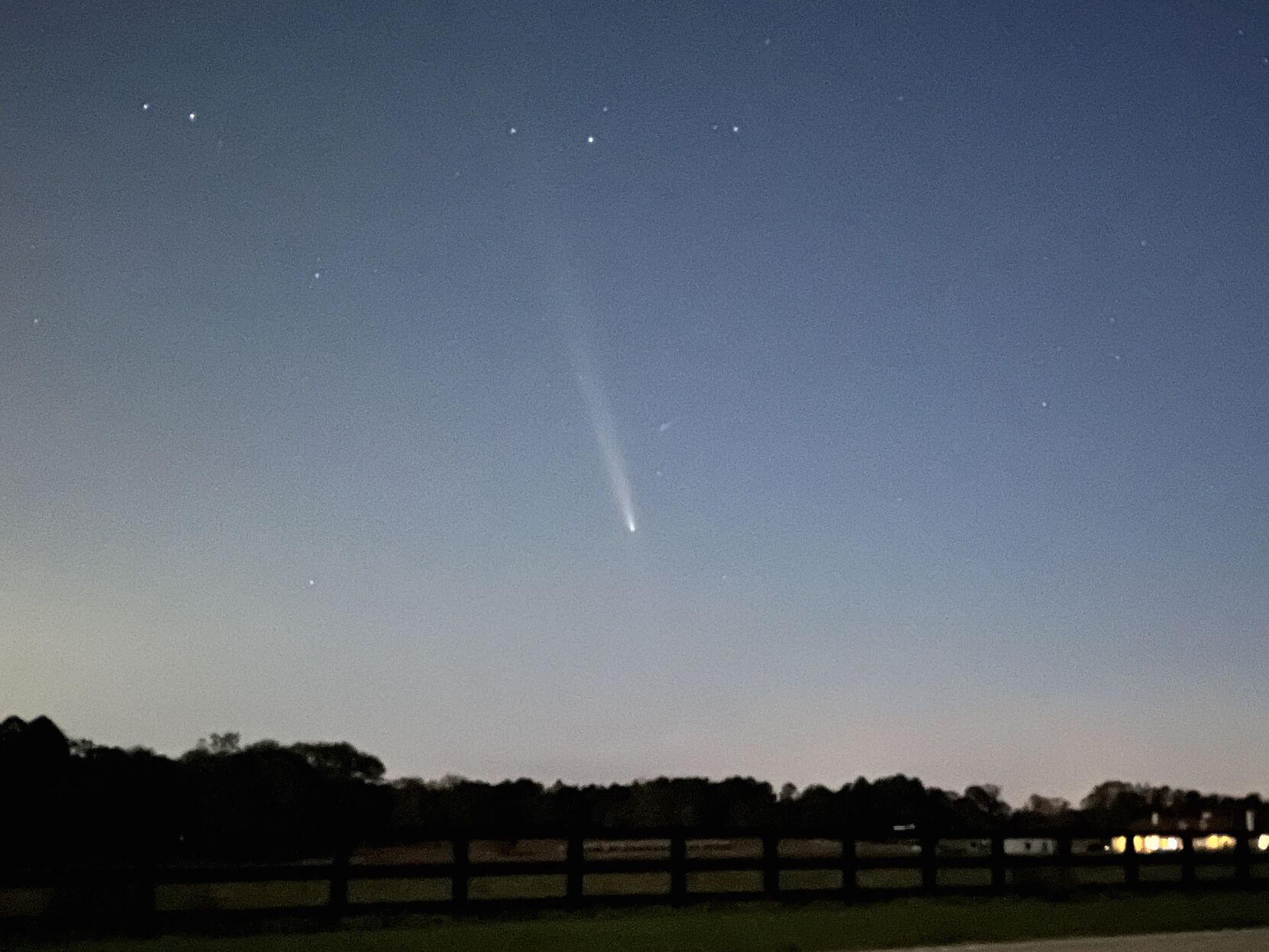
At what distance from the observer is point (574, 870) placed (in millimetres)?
16953

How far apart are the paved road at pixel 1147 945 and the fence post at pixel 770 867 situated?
4421 mm

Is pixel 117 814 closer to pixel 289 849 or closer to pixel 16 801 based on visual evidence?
pixel 16 801

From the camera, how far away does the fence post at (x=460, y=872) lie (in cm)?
1614

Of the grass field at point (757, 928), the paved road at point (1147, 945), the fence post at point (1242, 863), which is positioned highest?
the fence post at point (1242, 863)

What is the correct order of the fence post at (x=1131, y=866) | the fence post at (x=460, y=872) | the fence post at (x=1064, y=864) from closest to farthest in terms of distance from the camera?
1. the fence post at (x=460, y=872)
2. the fence post at (x=1064, y=864)
3. the fence post at (x=1131, y=866)

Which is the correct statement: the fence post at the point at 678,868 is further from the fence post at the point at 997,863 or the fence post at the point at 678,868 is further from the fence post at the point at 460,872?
the fence post at the point at 997,863

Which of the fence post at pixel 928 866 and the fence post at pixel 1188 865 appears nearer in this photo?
the fence post at pixel 928 866

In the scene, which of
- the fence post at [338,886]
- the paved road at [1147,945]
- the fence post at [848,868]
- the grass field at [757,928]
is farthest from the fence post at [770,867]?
the fence post at [338,886]

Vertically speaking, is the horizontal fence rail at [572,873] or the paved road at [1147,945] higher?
the horizontal fence rail at [572,873]

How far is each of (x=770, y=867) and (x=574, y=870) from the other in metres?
2.69

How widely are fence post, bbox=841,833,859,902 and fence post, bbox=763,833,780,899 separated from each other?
0.88 metres

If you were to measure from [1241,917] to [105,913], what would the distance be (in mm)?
12990

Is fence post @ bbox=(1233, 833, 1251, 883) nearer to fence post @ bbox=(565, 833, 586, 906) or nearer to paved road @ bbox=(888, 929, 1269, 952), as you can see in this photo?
paved road @ bbox=(888, 929, 1269, 952)

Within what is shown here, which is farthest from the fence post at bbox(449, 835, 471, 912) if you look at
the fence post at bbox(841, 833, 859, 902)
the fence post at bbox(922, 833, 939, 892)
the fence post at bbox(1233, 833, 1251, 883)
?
the fence post at bbox(1233, 833, 1251, 883)
